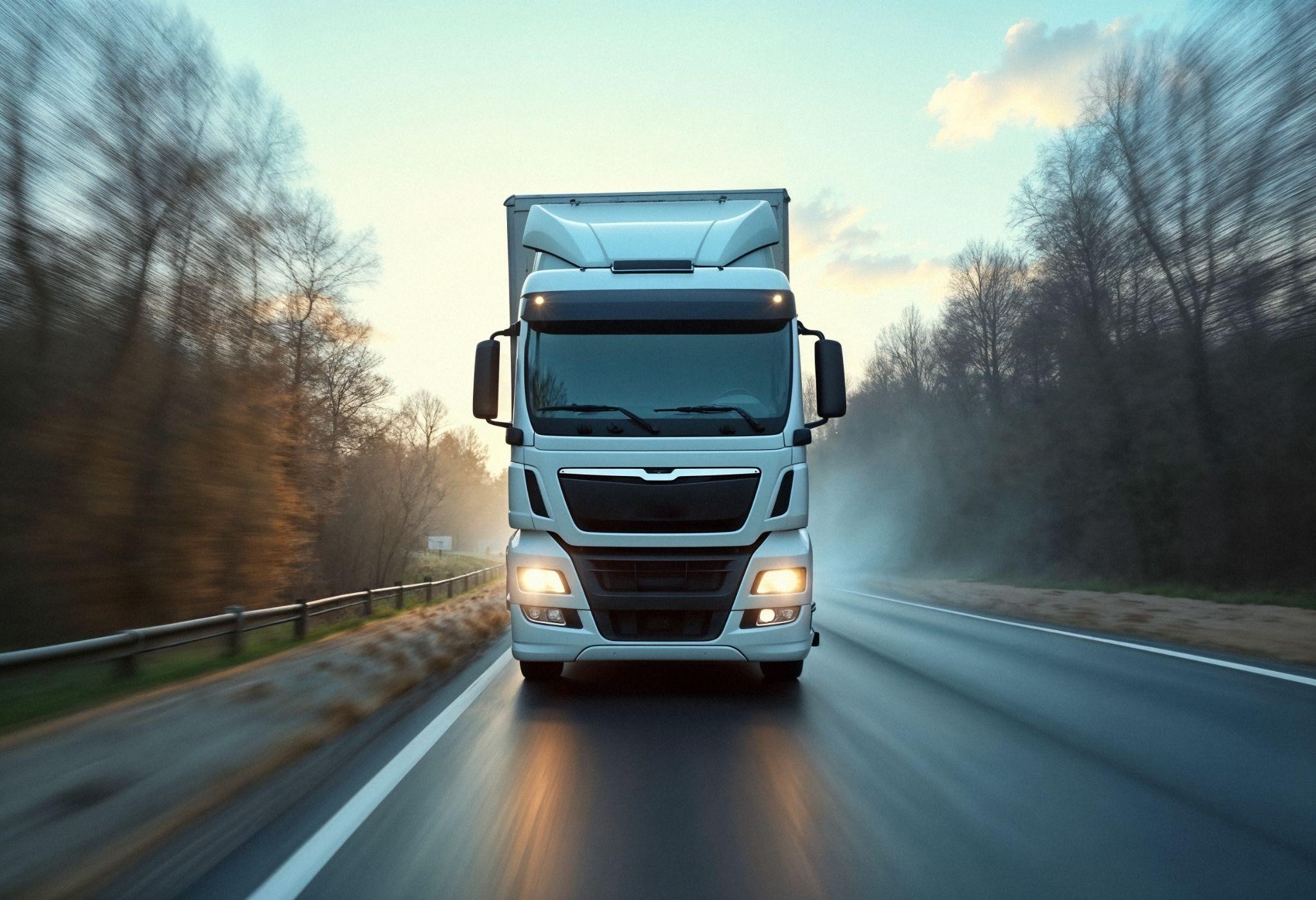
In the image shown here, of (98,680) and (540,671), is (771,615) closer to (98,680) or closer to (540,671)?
(540,671)

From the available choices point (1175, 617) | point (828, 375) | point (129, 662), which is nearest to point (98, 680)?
point (129, 662)

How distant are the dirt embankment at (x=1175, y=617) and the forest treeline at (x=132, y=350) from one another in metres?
12.5

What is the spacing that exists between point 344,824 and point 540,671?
164 inches

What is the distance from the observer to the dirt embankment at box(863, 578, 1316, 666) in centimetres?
1031

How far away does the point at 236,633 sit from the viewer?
11242mm

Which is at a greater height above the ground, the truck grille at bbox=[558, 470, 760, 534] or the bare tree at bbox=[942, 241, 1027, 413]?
the bare tree at bbox=[942, 241, 1027, 413]

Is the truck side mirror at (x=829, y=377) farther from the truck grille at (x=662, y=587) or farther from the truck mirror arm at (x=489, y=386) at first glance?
the truck mirror arm at (x=489, y=386)

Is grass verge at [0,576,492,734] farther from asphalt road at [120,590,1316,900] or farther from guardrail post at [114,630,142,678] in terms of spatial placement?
asphalt road at [120,590,1316,900]

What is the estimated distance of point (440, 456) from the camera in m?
47.4

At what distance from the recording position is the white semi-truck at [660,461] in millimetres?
7438

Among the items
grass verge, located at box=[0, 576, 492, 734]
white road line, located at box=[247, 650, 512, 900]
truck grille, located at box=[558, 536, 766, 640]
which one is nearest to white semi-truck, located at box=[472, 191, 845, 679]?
truck grille, located at box=[558, 536, 766, 640]

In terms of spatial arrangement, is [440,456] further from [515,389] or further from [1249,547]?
[515,389]

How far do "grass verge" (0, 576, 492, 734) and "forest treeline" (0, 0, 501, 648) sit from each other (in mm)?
2040

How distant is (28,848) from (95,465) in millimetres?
9272
